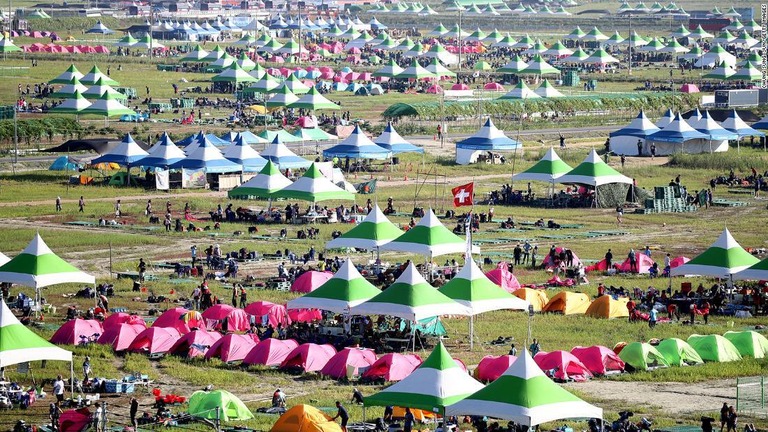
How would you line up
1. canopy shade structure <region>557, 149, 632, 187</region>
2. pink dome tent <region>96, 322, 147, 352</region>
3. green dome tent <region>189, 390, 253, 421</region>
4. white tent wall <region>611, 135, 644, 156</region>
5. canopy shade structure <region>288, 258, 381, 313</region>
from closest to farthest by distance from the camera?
green dome tent <region>189, 390, 253, 421</region>
pink dome tent <region>96, 322, 147, 352</region>
canopy shade structure <region>288, 258, 381, 313</region>
canopy shade structure <region>557, 149, 632, 187</region>
white tent wall <region>611, 135, 644, 156</region>

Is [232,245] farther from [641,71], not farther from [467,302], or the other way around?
[641,71]

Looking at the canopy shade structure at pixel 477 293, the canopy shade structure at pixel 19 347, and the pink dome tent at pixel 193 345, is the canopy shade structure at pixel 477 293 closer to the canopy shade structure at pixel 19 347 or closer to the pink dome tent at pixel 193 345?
the pink dome tent at pixel 193 345

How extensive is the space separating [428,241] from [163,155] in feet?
73.9

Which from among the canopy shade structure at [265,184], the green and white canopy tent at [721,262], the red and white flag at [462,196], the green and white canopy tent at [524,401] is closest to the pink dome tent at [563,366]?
the green and white canopy tent at [524,401]

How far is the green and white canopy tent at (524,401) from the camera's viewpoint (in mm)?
27016

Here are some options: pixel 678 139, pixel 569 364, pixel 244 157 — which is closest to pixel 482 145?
pixel 678 139

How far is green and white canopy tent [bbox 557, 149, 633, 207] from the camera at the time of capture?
60906 millimetres

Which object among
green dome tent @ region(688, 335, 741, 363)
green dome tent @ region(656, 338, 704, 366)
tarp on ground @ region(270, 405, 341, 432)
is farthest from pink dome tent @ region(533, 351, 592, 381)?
tarp on ground @ region(270, 405, 341, 432)

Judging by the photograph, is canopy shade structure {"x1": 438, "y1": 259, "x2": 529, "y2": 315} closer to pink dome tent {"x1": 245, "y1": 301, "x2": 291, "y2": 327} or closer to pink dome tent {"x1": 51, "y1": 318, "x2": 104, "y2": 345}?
pink dome tent {"x1": 245, "y1": 301, "x2": 291, "y2": 327}

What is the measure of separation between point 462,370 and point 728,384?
7589 mm

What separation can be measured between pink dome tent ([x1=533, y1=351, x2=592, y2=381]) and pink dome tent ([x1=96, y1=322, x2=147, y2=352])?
1005 cm

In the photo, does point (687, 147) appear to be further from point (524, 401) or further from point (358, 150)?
point (524, 401)

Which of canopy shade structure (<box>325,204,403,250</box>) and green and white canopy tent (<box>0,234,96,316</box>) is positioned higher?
canopy shade structure (<box>325,204,403,250</box>)

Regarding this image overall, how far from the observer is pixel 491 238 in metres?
53.7
